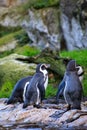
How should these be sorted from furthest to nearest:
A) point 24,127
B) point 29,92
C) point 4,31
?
1. point 4,31
2. point 29,92
3. point 24,127

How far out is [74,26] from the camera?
27312mm

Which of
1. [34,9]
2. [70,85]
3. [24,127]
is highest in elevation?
[34,9]

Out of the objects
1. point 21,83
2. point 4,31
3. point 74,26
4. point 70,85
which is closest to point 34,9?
point 74,26

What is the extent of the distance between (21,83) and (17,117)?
2.45 meters

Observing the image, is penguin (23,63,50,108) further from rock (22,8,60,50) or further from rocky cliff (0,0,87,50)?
rock (22,8,60,50)

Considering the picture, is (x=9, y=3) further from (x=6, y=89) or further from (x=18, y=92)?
(x=18, y=92)

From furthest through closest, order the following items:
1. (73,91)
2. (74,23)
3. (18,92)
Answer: (74,23) → (18,92) → (73,91)

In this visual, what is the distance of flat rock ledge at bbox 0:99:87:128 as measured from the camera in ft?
45.0

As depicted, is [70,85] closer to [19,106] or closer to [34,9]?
[19,106]

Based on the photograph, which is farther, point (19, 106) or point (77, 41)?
→ point (77, 41)

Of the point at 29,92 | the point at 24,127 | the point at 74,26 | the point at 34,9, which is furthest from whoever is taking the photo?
the point at 34,9

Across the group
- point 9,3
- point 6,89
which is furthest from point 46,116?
point 9,3

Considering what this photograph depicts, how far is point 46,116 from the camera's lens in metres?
14.5

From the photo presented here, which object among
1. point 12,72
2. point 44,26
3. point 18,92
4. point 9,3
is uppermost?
point 9,3
